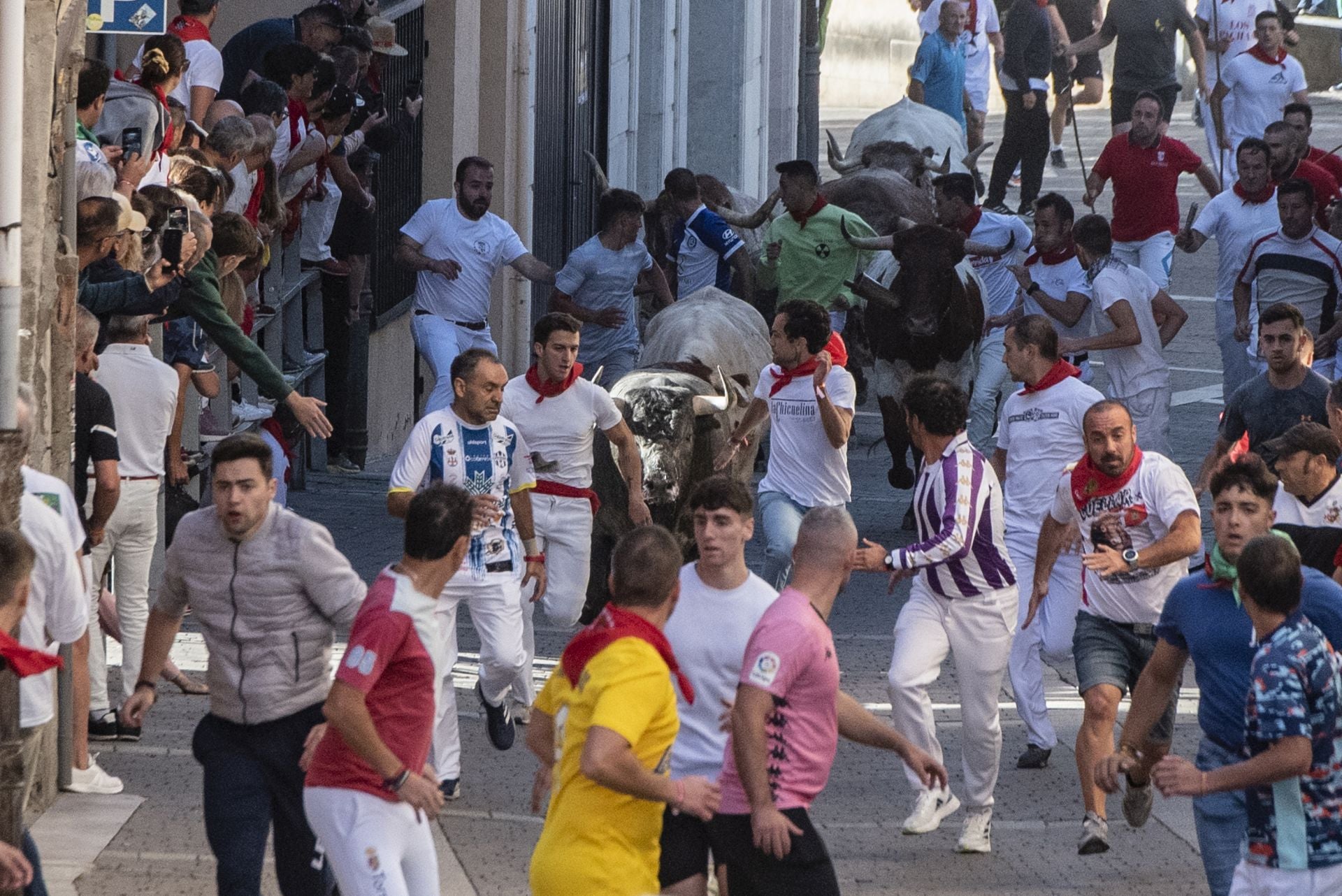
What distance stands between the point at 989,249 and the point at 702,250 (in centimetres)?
224

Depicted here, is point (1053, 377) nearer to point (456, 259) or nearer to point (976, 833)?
point (976, 833)

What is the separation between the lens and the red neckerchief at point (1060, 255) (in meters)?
14.4

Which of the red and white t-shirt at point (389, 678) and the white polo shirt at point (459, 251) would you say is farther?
the white polo shirt at point (459, 251)

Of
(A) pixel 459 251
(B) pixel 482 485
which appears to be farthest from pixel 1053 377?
(A) pixel 459 251

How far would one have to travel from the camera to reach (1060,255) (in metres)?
14.4

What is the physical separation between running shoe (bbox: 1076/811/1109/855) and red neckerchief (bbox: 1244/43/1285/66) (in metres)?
13.1

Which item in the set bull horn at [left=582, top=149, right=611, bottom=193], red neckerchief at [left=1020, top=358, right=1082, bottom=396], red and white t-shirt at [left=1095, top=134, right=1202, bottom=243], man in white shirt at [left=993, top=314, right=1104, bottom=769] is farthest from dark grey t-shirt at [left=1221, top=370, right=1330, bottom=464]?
bull horn at [left=582, top=149, right=611, bottom=193]

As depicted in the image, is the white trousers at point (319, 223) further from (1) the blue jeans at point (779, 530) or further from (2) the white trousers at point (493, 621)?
(2) the white trousers at point (493, 621)

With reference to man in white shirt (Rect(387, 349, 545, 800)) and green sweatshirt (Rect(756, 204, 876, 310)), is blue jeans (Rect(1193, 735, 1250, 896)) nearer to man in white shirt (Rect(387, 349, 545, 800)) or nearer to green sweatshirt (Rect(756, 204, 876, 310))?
man in white shirt (Rect(387, 349, 545, 800))

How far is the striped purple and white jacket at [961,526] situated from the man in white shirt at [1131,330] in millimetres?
4828

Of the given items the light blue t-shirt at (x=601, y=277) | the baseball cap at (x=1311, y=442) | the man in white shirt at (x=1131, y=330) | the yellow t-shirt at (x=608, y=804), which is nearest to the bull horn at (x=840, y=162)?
the light blue t-shirt at (x=601, y=277)

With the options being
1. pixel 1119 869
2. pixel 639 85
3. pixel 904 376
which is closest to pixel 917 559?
pixel 1119 869

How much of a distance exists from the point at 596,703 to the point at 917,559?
3.02m

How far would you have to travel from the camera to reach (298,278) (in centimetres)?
1470
